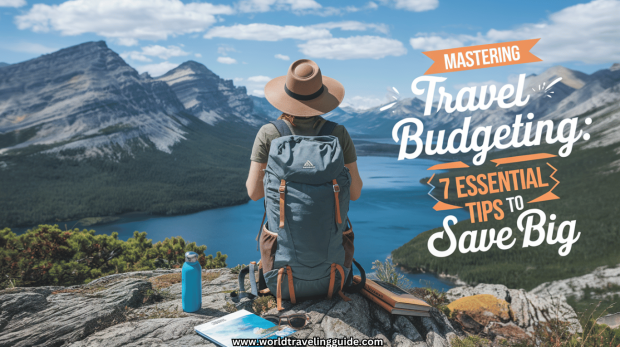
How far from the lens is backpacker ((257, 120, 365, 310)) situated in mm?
3963

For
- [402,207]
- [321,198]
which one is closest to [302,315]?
[321,198]

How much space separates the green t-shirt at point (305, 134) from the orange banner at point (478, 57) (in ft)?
36.9

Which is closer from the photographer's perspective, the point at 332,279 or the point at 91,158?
A: the point at 332,279

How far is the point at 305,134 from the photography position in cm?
448

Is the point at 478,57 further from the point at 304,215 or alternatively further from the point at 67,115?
the point at 67,115

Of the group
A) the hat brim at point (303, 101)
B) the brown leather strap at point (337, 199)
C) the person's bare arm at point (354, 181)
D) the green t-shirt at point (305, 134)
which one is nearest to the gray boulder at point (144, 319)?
the brown leather strap at point (337, 199)

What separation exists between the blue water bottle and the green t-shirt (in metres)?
1.38

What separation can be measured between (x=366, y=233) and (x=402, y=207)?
28.9 meters

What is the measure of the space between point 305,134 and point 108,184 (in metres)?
142

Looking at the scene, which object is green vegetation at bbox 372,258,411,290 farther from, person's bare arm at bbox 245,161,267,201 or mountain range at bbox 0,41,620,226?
mountain range at bbox 0,41,620,226

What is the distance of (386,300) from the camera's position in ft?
14.6

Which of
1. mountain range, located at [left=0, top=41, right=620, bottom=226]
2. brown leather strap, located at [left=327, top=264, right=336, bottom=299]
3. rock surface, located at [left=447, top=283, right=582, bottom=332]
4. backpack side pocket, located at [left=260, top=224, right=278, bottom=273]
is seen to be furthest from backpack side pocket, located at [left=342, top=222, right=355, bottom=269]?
mountain range, located at [left=0, top=41, right=620, bottom=226]

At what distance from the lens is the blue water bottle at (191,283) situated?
4.41m

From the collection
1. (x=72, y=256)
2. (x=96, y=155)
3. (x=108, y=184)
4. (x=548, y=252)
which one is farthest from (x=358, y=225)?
(x=96, y=155)
